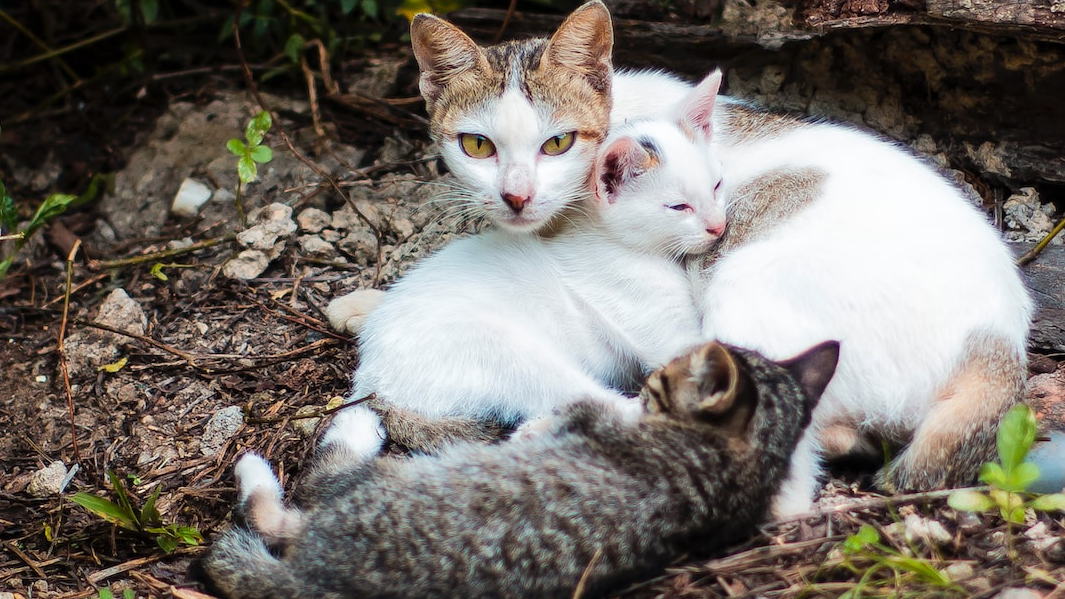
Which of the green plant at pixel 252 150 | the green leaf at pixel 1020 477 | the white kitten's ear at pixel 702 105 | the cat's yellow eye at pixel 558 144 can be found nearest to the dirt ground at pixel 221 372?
the green leaf at pixel 1020 477

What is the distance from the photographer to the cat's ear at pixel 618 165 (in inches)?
146

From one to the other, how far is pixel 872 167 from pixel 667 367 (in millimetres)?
1285

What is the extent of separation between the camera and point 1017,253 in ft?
13.8

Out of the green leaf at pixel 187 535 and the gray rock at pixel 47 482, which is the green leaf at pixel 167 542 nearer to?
the green leaf at pixel 187 535

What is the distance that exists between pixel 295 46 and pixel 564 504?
3808 millimetres

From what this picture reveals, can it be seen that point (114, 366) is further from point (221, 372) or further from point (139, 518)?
point (139, 518)

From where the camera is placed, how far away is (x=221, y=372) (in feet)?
14.0

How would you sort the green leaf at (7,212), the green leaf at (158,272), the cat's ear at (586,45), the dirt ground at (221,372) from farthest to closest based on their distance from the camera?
the green leaf at (158,272) → the green leaf at (7,212) → the cat's ear at (586,45) → the dirt ground at (221,372)

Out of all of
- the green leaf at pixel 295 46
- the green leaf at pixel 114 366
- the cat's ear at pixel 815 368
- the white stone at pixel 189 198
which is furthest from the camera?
the green leaf at pixel 295 46

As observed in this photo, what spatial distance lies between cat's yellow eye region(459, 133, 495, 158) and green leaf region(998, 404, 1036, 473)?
2200 mm

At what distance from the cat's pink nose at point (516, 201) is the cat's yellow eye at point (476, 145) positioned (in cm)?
30

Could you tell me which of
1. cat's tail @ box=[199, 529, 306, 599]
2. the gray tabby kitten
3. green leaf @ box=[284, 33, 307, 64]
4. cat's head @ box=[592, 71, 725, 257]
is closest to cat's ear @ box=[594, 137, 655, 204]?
cat's head @ box=[592, 71, 725, 257]

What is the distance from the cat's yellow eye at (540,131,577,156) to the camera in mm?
3834

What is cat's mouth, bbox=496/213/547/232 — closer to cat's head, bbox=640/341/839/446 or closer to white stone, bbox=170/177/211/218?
cat's head, bbox=640/341/839/446
